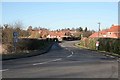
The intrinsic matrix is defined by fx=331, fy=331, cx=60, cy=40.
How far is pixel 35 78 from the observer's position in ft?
46.8

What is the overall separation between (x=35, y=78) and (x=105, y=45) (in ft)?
124

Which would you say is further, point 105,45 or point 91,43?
point 91,43

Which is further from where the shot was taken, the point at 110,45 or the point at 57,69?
the point at 110,45

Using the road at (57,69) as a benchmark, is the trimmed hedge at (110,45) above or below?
above

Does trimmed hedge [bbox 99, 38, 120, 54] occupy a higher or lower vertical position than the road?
higher

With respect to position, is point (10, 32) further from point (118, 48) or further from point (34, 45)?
point (118, 48)

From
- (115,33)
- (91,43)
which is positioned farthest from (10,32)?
(115,33)

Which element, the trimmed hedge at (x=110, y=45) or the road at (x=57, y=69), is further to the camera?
the trimmed hedge at (x=110, y=45)

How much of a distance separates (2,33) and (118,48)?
55.9ft

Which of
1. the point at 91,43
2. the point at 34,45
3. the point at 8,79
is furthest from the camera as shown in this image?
the point at 91,43

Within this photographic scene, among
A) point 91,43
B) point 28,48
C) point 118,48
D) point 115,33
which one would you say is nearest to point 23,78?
point 118,48

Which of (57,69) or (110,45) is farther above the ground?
(110,45)

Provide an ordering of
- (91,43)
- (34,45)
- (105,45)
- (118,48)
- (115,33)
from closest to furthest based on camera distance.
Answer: (118,48) → (105,45) → (34,45) → (91,43) → (115,33)

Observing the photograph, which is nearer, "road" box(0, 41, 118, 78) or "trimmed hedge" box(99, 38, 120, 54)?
"road" box(0, 41, 118, 78)
